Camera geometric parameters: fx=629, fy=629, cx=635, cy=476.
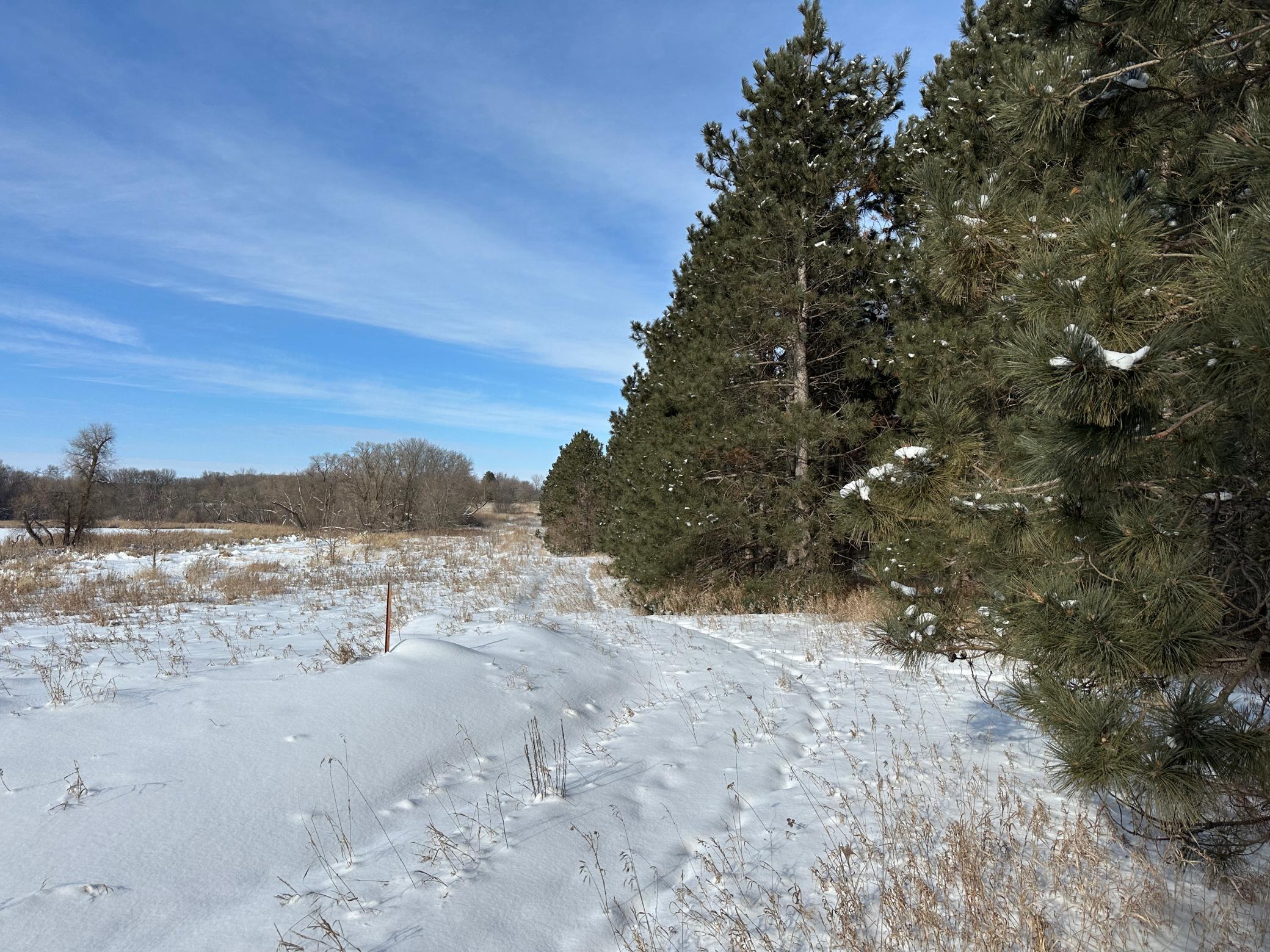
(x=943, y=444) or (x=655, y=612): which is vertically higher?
(x=943, y=444)

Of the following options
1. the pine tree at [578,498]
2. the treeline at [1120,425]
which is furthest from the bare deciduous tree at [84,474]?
the treeline at [1120,425]

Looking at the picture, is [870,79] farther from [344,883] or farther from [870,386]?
[344,883]

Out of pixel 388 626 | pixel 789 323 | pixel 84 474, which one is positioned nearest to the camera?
pixel 388 626

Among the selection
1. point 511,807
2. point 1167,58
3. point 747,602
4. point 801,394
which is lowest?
point 511,807

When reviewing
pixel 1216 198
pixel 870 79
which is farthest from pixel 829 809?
pixel 870 79

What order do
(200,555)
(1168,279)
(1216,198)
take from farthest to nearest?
(200,555) < (1216,198) < (1168,279)

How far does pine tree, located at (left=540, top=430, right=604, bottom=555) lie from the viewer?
27844 millimetres

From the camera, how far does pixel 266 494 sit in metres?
72.7

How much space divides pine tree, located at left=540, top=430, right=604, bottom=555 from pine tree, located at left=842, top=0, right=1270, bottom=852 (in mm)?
22132

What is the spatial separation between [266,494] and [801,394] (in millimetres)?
77189

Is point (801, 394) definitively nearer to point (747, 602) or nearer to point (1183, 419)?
Answer: point (747, 602)

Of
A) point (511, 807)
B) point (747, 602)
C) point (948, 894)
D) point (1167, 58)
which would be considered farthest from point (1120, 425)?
point (747, 602)

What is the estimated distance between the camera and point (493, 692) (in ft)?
16.5

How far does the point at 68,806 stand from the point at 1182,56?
6041mm
